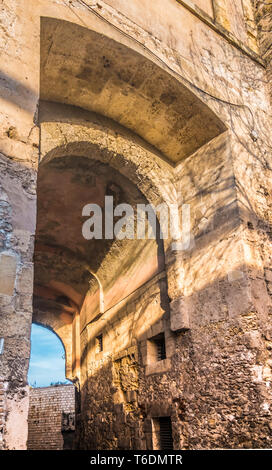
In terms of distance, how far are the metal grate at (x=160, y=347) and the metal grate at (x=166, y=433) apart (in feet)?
2.46

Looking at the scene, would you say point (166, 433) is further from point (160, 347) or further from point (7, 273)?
point (7, 273)

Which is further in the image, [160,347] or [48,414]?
[48,414]

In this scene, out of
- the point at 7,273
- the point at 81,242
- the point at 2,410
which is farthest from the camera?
the point at 81,242

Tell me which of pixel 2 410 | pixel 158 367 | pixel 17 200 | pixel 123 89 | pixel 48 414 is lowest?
pixel 48 414

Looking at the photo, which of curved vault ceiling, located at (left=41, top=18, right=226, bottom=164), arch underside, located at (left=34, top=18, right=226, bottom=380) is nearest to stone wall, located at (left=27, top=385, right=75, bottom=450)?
arch underside, located at (left=34, top=18, right=226, bottom=380)

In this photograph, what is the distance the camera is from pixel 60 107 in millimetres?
5117

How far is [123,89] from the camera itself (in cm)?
497

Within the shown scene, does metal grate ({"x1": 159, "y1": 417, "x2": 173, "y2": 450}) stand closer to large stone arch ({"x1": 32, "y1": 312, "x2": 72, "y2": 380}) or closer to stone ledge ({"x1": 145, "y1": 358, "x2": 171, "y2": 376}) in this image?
stone ledge ({"x1": 145, "y1": 358, "x2": 171, "y2": 376})

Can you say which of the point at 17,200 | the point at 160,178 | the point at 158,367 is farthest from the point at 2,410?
the point at 160,178

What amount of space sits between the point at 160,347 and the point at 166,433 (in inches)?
41.7

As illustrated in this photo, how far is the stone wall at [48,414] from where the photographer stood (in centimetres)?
1073

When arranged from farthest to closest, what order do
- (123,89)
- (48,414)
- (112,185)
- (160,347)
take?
(48,414) → (112,185) → (160,347) → (123,89)

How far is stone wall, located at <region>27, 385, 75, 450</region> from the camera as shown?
10734 millimetres

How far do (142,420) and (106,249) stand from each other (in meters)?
2.84
